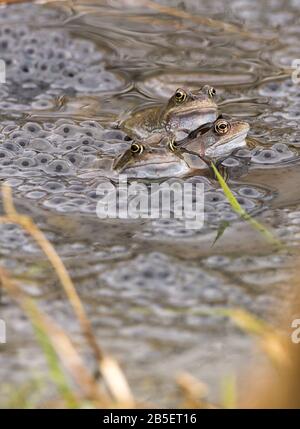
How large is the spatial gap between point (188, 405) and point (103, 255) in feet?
4.39

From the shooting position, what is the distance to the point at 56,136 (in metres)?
5.55

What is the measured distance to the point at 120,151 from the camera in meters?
5.44

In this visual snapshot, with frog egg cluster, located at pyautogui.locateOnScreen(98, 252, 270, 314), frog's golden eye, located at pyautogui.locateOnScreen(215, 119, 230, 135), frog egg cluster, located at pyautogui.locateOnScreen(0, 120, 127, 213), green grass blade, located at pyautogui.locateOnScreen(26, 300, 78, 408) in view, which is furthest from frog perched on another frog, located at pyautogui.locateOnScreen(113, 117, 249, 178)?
green grass blade, located at pyautogui.locateOnScreen(26, 300, 78, 408)

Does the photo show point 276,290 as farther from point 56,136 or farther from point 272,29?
point 272,29

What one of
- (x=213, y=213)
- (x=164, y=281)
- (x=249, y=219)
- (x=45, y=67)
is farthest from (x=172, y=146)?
(x=45, y=67)

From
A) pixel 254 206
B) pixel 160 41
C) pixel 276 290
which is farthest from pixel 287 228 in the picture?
pixel 160 41

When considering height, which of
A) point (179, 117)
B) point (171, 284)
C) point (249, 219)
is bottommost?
point (171, 284)

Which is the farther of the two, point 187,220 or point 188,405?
point 187,220

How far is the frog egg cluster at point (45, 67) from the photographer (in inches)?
248

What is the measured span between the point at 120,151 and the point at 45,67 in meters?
1.56

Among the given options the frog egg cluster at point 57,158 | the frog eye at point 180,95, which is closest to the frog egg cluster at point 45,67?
the frog egg cluster at point 57,158

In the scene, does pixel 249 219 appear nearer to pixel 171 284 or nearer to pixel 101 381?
pixel 171 284

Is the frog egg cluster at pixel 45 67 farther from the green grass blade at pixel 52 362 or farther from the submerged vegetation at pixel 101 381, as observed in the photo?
the green grass blade at pixel 52 362

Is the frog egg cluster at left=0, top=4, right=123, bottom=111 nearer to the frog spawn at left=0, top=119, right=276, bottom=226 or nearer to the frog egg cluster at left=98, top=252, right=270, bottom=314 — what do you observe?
the frog spawn at left=0, top=119, right=276, bottom=226
